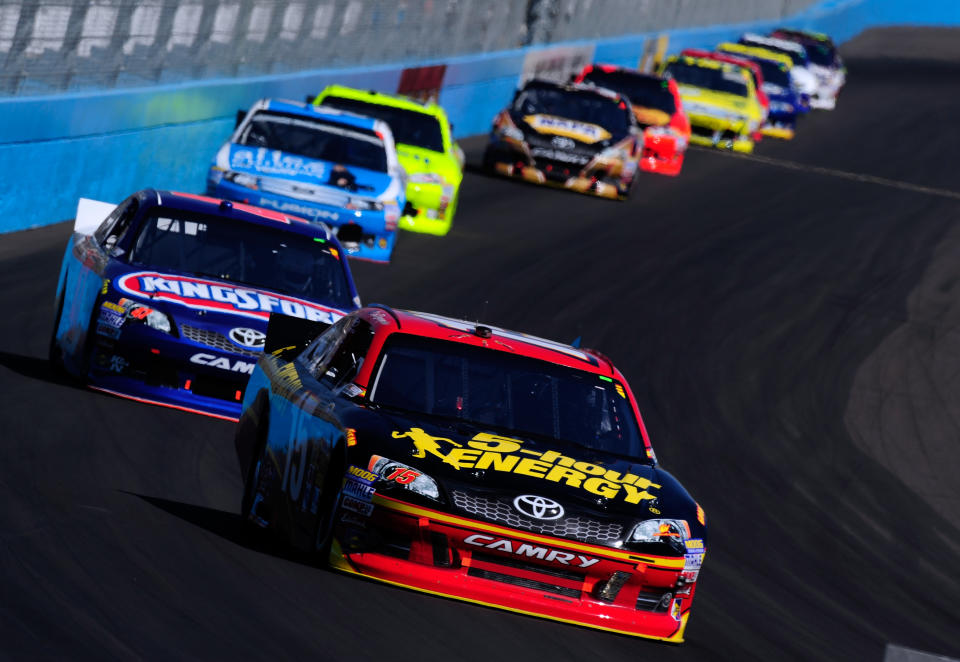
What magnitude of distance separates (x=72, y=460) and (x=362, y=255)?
9.32 m

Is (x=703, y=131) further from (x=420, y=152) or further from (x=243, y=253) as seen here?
(x=243, y=253)

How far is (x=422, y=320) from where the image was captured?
8930mm

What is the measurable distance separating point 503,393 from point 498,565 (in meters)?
1.16

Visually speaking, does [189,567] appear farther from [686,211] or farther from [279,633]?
[686,211]

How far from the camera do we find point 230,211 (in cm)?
1239

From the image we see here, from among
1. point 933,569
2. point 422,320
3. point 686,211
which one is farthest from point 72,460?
point 686,211

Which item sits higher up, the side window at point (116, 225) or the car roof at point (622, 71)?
the side window at point (116, 225)

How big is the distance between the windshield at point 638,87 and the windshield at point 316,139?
36.8ft

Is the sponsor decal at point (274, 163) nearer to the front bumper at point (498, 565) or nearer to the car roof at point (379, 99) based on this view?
the car roof at point (379, 99)

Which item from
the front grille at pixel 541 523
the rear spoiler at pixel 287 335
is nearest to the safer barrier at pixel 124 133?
the rear spoiler at pixel 287 335

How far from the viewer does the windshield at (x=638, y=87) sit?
30.2 m

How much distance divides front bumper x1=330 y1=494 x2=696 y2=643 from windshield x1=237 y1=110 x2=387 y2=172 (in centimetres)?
→ 1159

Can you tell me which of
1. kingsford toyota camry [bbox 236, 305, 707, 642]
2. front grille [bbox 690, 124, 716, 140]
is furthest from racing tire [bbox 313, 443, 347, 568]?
front grille [bbox 690, 124, 716, 140]

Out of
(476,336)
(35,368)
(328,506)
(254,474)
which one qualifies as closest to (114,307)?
(35,368)
